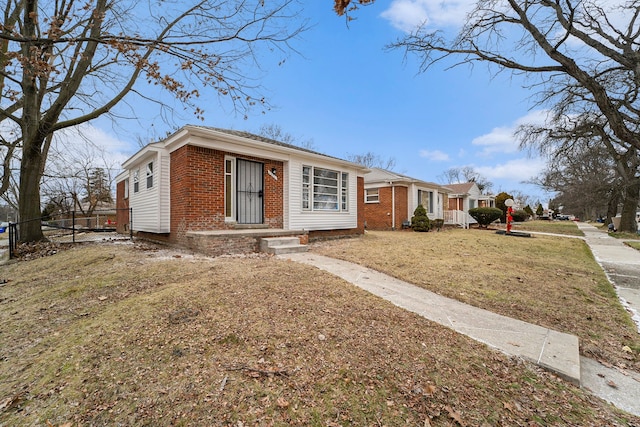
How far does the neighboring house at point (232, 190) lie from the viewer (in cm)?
745

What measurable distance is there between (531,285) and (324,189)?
703cm

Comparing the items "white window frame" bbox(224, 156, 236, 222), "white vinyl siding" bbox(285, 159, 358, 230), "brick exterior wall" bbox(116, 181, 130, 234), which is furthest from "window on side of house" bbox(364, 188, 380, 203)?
"brick exterior wall" bbox(116, 181, 130, 234)

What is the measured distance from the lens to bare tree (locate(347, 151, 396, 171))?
4097 cm

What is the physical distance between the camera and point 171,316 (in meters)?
3.05

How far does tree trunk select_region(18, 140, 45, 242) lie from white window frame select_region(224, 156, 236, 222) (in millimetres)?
6722

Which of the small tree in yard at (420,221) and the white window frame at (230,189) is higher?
the white window frame at (230,189)

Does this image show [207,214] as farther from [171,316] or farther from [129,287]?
[171,316]

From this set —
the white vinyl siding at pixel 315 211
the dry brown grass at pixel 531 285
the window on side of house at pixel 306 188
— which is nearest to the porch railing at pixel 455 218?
the dry brown grass at pixel 531 285

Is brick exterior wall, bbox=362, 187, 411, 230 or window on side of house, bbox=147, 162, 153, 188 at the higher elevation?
window on side of house, bbox=147, 162, 153, 188

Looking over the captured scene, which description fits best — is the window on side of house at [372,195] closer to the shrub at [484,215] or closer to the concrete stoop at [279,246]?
the shrub at [484,215]

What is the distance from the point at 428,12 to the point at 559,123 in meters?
7.88

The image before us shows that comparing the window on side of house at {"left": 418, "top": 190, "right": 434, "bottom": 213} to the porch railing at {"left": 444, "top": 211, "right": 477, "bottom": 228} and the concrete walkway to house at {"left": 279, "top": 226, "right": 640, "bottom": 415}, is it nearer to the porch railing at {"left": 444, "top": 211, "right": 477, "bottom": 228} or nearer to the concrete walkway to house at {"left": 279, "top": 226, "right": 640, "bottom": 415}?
the porch railing at {"left": 444, "top": 211, "right": 477, "bottom": 228}

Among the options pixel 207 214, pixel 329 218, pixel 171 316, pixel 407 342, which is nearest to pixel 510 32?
pixel 329 218

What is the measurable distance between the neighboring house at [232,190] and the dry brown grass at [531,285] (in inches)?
90.4
